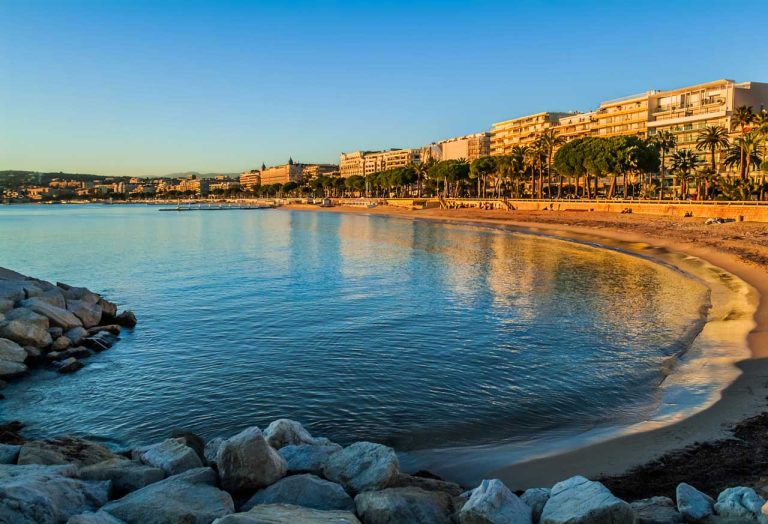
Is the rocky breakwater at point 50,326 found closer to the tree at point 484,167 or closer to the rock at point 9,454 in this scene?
the rock at point 9,454

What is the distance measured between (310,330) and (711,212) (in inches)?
1965

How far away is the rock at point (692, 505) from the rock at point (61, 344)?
51.9 feet

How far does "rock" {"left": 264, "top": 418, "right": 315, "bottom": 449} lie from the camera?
8.37m

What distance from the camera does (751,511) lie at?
5.91 metres

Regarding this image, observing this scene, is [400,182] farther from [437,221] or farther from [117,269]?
[117,269]

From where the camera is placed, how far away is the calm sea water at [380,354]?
38.8ft

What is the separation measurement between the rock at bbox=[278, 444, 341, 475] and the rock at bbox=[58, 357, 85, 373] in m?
9.61

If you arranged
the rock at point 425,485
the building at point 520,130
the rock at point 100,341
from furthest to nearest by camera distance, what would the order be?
the building at point 520,130 → the rock at point 100,341 → the rock at point 425,485

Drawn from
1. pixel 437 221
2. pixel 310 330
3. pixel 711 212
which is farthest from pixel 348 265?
pixel 437 221

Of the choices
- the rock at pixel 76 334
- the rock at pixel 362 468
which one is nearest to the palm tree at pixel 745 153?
the rock at pixel 76 334

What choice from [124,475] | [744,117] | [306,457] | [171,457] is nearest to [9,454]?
[124,475]

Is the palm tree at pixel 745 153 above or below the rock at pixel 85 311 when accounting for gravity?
above

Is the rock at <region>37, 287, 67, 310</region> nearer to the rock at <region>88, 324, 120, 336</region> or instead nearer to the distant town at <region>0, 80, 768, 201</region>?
the rock at <region>88, 324, 120, 336</region>

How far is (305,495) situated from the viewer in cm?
661
